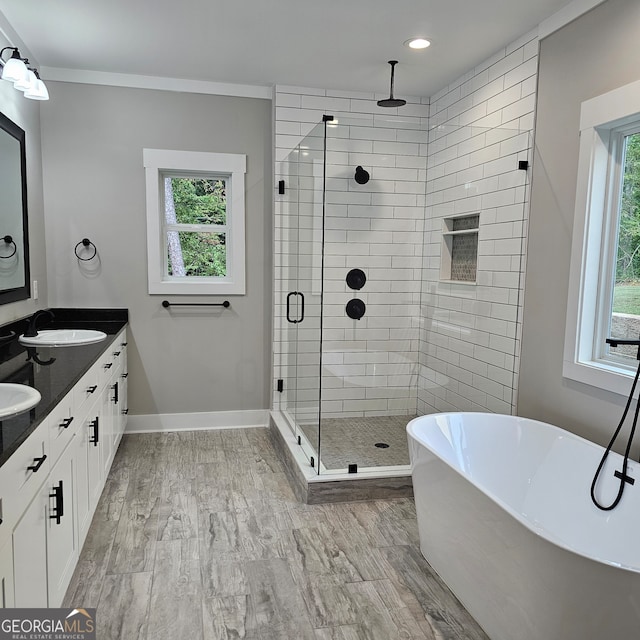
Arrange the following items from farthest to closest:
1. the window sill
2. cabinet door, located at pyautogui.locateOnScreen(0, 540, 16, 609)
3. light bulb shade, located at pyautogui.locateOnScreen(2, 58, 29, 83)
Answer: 1. light bulb shade, located at pyautogui.locateOnScreen(2, 58, 29, 83)
2. the window sill
3. cabinet door, located at pyautogui.locateOnScreen(0, 540, 16, 609)

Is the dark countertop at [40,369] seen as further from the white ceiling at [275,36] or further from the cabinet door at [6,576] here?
the white ceiling at [275,36]

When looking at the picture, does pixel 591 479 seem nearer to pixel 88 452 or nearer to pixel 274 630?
pixel 274 630

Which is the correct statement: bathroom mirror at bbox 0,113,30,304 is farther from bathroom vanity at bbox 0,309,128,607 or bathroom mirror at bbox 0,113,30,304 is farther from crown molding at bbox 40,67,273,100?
crown molding at bbox 40,67,273,100

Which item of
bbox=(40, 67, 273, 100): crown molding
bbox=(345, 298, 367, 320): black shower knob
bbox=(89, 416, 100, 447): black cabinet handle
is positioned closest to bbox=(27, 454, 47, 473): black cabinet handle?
bbox=(89, 416, 100, 447): black cabinet handle

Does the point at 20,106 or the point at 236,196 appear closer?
the point at 20,106

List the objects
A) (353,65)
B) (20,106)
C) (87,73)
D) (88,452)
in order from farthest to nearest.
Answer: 1. (87,73)
2. (353,65)
3. (20,106)
4. (88,452)

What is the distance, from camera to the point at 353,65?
12.4 ft

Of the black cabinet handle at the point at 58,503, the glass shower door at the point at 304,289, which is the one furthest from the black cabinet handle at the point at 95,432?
the glass shower door at the point at 304,289

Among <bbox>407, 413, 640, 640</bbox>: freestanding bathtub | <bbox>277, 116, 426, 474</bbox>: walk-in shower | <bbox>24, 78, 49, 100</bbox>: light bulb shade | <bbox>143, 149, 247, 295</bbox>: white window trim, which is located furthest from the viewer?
<bbox>143, 149, 247, 295</bbox>: white window trim

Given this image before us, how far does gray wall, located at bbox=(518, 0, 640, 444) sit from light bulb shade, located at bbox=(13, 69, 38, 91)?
282 cm

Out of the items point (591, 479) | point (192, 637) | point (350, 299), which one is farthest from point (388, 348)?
point (192, 637)

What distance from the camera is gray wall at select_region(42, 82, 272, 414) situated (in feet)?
13.4

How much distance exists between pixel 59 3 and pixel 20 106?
2.78 feet

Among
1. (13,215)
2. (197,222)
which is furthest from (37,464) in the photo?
(197,222)
